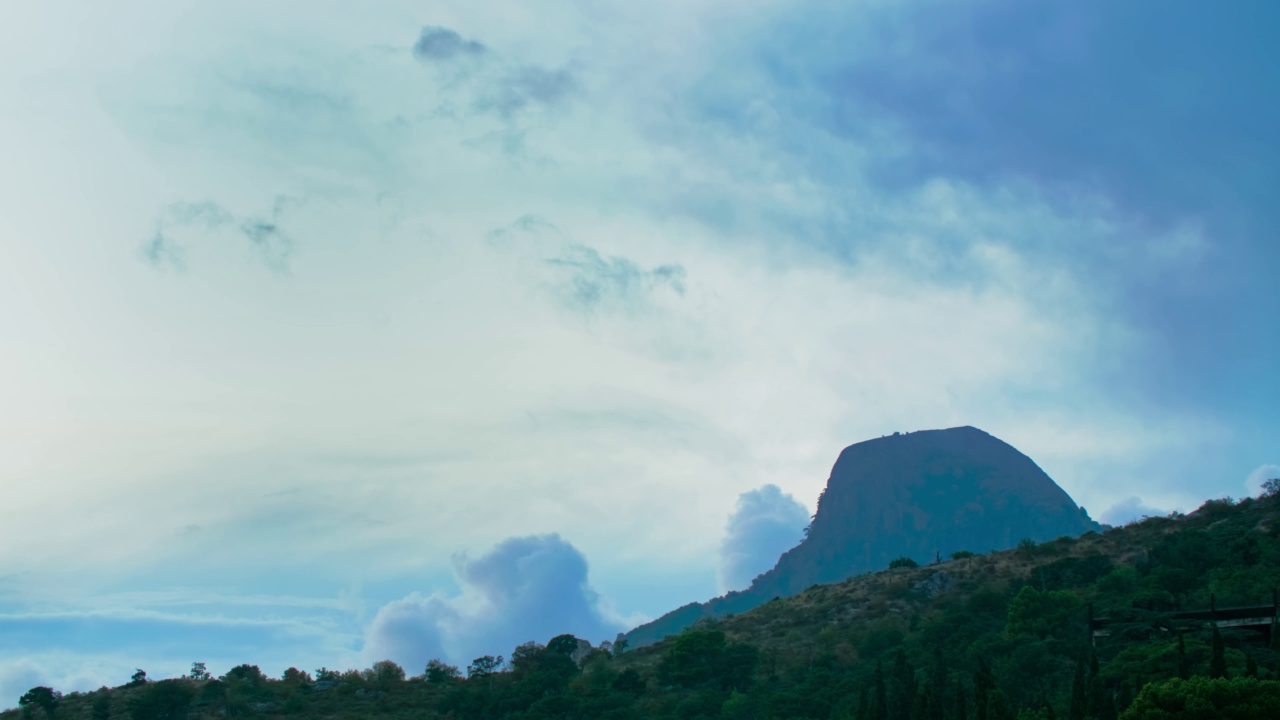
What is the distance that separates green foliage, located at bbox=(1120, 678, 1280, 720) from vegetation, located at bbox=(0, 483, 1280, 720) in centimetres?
687

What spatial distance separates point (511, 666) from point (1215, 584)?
2492 inches

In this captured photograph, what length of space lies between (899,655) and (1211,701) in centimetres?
2432

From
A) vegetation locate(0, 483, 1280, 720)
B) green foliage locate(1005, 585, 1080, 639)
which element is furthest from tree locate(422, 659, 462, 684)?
green foliage locate(1005, 585, 1080, 639)

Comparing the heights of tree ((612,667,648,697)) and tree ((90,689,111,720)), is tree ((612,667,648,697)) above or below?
below

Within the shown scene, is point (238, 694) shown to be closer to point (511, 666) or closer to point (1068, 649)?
point (511, 666)

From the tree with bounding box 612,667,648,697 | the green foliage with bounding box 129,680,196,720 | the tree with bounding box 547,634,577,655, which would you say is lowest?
the tree with bounding box 612,667,648,697

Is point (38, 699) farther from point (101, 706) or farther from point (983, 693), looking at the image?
point (983, 693)

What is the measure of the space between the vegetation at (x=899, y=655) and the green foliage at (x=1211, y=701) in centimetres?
687

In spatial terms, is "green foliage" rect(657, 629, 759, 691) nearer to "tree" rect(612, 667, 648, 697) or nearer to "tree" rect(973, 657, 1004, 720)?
"tree" rect(612, 667, 648, 697)

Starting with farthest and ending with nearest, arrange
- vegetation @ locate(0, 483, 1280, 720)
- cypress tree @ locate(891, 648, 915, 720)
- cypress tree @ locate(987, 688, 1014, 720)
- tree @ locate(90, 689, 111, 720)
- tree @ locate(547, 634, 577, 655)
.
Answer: tree @ locate(547, 634, 577, 655)
tree @ locate(90, 689, 111, 720)
vegetation @ locate(0, 483, 1280, 720)
cypress tree @ locate(891, 648, 915, 720)
cypress tree @ locate(987, 688, 1014, 720)

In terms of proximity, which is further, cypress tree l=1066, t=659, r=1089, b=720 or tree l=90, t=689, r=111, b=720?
tree l=90, t=689, r=111, b=720

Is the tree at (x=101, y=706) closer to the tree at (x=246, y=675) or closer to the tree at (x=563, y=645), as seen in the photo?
the tree at (x=246, y=675)

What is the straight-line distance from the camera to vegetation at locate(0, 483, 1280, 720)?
69438 mm

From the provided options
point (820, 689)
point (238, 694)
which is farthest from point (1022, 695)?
point (238, 694)
